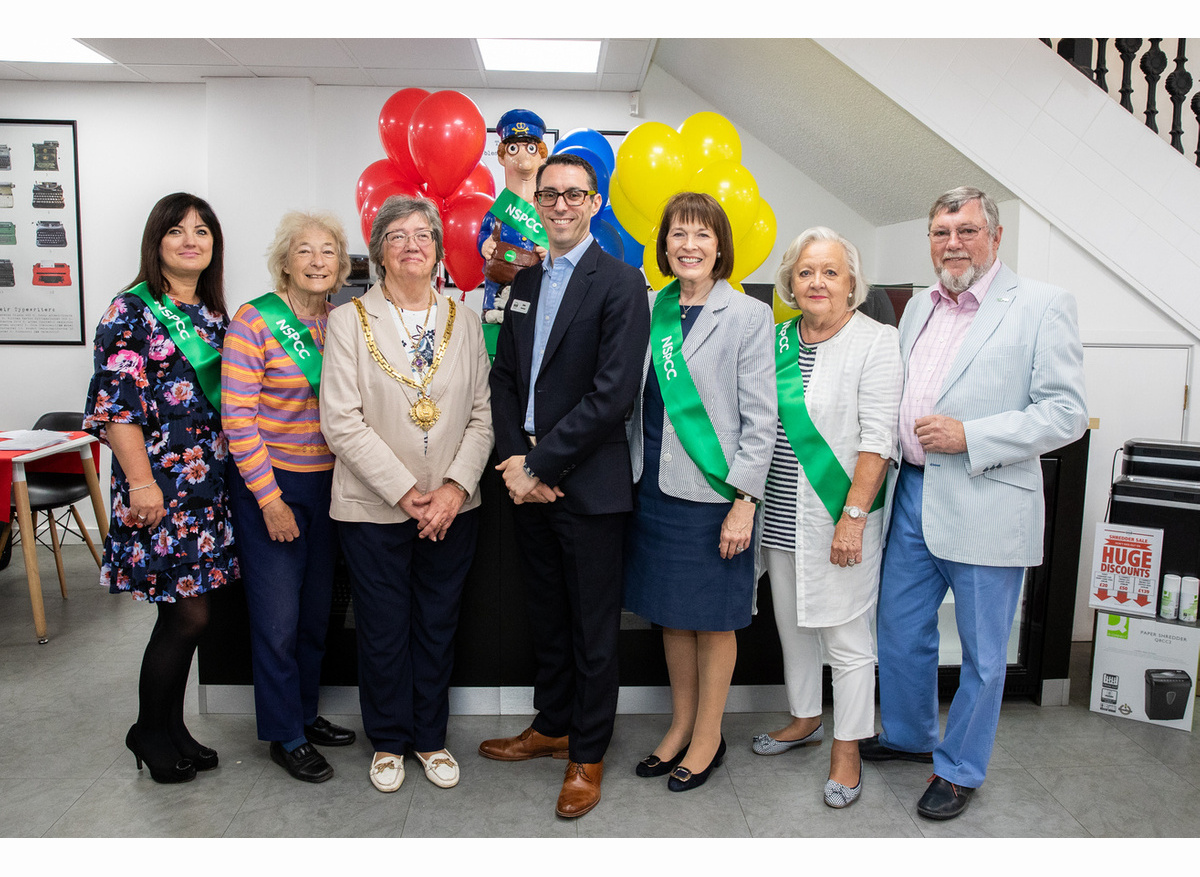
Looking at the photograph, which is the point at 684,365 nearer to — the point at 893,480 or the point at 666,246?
the point at 666,246

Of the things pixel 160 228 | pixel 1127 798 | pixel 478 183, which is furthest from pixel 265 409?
pixel 1127 798

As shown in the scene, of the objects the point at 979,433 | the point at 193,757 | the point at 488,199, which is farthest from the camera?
the point at 488,199

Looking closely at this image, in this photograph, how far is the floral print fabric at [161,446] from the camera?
1852mm

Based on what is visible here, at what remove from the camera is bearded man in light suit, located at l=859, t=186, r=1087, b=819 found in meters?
1.83

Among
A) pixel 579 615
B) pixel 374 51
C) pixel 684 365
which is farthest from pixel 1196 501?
pixel 374 51

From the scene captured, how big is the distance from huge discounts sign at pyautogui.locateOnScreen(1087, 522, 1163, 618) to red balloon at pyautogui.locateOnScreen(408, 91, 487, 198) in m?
2.70

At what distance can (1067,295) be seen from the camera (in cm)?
185

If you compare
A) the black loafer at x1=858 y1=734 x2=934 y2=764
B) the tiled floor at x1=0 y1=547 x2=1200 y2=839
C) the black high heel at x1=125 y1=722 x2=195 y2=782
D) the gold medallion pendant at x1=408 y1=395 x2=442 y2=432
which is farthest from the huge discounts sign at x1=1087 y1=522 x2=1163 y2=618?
the black high heel at x1=125 y1=722 x2=195 y2=782

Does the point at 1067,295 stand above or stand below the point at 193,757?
above

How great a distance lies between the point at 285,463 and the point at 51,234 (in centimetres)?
373

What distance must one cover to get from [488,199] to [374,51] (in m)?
1.60

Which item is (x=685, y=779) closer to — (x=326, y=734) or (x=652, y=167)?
(x=326, y=734)

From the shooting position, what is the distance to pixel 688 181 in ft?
10.0

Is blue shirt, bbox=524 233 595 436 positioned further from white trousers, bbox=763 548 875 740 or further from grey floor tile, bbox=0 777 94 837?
grey floor tile, bbox=0 777 94 837
